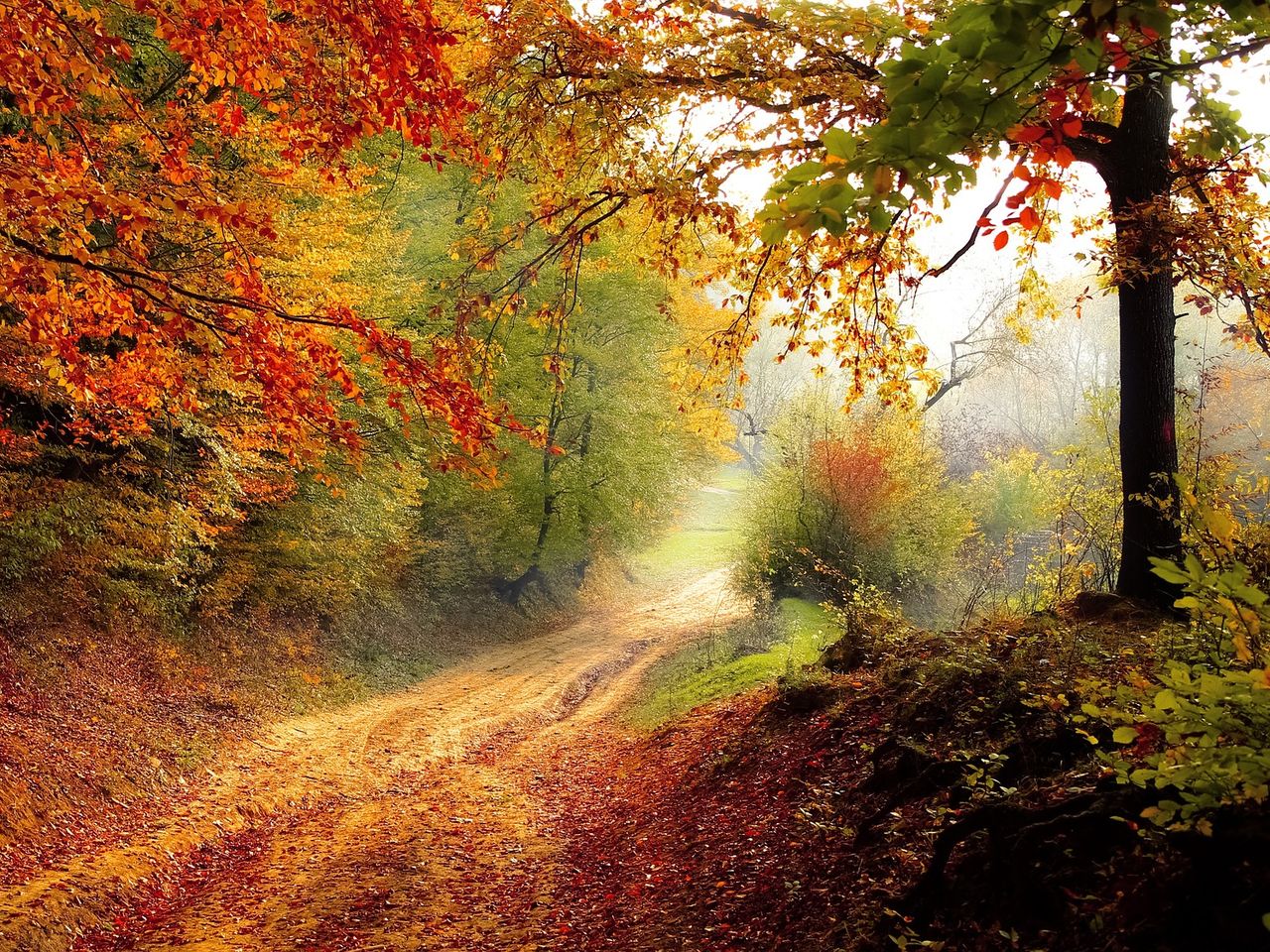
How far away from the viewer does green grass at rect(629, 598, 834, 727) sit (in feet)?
42.1

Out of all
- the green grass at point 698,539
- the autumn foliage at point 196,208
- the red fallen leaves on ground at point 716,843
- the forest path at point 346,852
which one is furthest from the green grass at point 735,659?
the autumn foliage at point 196,208

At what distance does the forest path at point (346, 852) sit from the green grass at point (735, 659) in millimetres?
1418

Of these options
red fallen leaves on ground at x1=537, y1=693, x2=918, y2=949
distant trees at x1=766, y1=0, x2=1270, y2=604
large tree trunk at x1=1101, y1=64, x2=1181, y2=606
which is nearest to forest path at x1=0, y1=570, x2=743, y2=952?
red fallen leaves on ground at x1=537, y1=693, x2=918, y2=949

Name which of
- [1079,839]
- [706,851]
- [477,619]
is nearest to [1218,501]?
[1079,839]

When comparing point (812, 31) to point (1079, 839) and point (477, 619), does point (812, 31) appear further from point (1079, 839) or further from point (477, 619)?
point (477, 619)

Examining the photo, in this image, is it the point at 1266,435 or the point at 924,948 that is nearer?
the point at 924,948

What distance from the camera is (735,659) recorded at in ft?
49.3

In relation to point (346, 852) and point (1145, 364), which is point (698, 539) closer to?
point (1145, 364)

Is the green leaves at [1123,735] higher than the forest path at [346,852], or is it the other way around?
the green leaves at [1123,735]

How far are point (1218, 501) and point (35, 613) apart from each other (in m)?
12.3

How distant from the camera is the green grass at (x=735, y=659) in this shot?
1282 centimetres

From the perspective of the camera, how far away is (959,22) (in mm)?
1456

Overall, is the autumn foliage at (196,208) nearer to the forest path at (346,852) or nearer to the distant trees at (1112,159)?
the distant trees at (1112,159)

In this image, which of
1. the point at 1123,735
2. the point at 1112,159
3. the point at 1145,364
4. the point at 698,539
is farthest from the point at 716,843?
the point at 698,539
